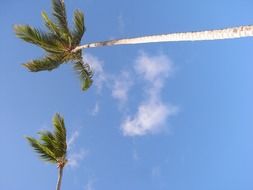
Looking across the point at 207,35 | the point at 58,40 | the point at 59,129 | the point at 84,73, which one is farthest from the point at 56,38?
the point at 207,35

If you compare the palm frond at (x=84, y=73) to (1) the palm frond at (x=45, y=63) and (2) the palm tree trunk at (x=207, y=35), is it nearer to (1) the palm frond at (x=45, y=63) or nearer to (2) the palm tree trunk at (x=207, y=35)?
(1) the palm frond at (x=45, y=63)

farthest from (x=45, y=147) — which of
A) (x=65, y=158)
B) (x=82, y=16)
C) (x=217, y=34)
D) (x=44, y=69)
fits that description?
(x=217, y=34)

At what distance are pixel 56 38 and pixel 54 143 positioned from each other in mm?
5880

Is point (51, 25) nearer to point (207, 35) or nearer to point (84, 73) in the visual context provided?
point (84, 73)

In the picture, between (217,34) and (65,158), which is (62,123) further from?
(217,34)

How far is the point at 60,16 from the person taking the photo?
67.8 ft

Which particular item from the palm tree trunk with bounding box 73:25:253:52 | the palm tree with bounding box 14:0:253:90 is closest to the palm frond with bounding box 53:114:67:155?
the palm tree with bounding box 14:0:253:90

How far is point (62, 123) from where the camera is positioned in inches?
707

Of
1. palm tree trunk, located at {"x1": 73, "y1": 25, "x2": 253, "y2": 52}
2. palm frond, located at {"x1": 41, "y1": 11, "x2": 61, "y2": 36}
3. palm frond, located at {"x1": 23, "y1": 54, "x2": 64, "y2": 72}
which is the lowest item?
palm tree trunk, located at {"x1": 73, "y1": 25, "x2": 253, "y2": 52}

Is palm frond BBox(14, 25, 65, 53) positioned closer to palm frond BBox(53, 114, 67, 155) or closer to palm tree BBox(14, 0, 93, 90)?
palm tree BBox(14, 0, 93, 90)

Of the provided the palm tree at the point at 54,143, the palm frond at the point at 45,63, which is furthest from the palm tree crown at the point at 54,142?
the palm frond at the point at 45,63

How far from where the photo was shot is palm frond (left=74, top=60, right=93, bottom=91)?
2259 cm

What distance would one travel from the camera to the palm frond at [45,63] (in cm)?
2083

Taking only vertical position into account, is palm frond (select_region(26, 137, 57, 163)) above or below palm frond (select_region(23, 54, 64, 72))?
below
